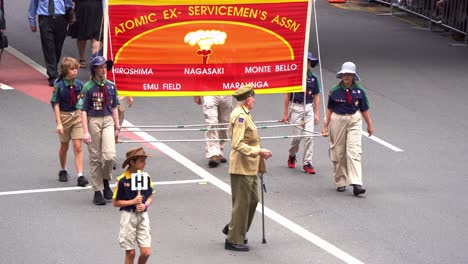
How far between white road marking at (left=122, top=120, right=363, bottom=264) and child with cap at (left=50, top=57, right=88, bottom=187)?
1.10 m

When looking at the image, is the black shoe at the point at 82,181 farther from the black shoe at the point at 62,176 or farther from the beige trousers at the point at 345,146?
the beige trousers at the point at 345,146

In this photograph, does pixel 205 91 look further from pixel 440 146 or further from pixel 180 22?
pixel 440 146

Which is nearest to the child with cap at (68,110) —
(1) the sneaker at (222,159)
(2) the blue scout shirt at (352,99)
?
(1) the sneaker at (222,159)

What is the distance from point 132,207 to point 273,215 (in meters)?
3.05

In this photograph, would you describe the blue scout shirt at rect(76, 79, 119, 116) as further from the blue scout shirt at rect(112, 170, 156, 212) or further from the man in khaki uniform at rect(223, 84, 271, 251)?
the blue scout shirt at rect(112, 170, 156, 212)

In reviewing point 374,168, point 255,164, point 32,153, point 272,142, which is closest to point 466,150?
point 374,168

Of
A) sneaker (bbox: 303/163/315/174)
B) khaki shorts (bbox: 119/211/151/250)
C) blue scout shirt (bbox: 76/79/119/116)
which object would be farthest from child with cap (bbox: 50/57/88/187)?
khaki shorts (bbox: 119/211/151/250)

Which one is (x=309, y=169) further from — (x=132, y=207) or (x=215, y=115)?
(x=132, y=207)

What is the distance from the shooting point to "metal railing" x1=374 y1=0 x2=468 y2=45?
25.7 metres

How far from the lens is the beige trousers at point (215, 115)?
14.6 meters

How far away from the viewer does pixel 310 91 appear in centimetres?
A: 1452

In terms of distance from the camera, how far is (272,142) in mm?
16172

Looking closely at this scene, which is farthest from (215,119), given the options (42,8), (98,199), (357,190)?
(42,8)

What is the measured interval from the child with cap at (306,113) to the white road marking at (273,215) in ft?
4.52
